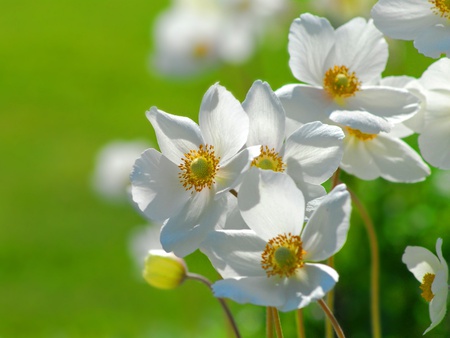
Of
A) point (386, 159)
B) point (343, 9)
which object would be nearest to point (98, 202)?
point (343, 9)

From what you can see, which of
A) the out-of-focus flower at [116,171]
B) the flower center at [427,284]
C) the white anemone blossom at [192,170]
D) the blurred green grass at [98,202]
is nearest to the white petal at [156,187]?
the white anemone blossom at [192,170]

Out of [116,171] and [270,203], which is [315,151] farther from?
[116,171]

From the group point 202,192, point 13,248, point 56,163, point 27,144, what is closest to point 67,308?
point 13,248

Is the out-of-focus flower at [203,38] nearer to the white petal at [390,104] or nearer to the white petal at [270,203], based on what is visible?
the white petal at [390,104]

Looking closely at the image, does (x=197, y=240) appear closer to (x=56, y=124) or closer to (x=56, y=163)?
(x=56, y=163)

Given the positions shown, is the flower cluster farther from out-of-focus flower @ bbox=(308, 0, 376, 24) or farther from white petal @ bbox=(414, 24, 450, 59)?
out-of-focus flower @ bbox=(308, 0, 376, 24)
